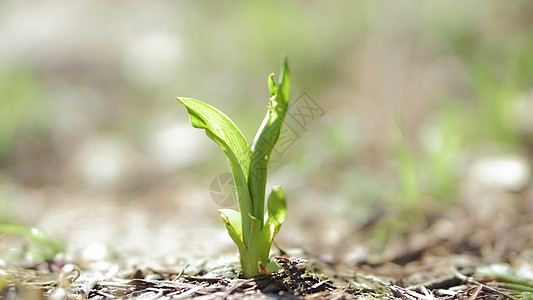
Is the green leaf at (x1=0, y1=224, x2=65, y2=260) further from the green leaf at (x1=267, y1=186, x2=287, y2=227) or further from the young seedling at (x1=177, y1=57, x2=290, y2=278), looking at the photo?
the green leaf at (x1=267, y1=186, x2=287, y2=227)

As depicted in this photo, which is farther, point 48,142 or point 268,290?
point 48,142

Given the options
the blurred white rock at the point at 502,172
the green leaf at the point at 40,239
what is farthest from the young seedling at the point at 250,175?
the blurred white rock at the point at 502,172

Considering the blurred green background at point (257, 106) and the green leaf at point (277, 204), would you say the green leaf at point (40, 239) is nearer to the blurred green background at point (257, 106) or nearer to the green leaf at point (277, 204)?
the blurred green background at point (257, 106)

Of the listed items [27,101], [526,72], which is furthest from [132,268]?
[27,101]

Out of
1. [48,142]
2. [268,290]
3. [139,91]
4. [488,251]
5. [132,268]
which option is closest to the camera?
[268,290]

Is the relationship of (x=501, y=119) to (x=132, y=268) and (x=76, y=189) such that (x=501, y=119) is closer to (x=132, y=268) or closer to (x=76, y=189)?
(x=132, y=268)

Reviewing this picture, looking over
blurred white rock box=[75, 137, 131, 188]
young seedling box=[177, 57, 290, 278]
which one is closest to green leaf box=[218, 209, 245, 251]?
young seedling box=[177, 57, 290, 278]

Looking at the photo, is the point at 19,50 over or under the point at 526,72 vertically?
over

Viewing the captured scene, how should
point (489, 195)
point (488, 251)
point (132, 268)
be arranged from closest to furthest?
point (132, 268)
point (488, 251)
point (489, 195)
